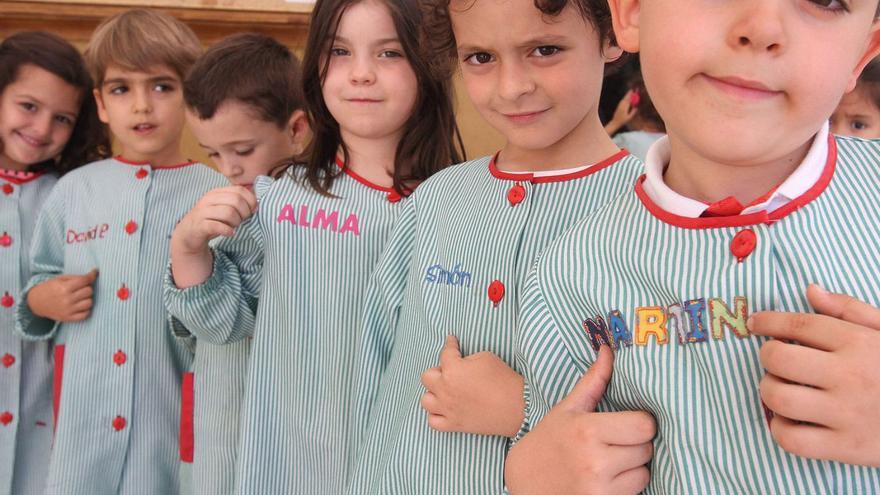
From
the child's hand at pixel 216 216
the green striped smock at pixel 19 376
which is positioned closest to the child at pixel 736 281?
the child's hand at pixel 216 216

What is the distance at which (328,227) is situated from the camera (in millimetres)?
1464

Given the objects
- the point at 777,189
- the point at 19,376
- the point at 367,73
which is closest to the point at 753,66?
the point at 777,189

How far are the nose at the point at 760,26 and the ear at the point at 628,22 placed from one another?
0.16 m

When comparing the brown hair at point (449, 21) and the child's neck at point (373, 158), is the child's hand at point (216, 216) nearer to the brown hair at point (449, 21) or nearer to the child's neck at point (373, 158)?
the child's neck at point (373, 158)

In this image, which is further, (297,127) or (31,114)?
(31,114)

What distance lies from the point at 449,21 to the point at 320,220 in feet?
1.53

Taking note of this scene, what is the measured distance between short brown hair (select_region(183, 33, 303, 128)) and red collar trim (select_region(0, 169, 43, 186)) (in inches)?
27.8

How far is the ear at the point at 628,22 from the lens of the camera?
2.66 feet

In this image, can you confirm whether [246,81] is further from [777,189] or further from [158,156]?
[777,189]

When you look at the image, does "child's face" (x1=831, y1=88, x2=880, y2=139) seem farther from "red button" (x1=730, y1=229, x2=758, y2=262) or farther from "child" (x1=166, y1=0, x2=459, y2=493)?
"red button" (x1=730, y1=229, x2=758, y2=262)

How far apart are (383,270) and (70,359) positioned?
104 cm

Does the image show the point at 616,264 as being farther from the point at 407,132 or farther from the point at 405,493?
the point at 407,132

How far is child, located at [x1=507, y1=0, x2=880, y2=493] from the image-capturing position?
0.64 metres

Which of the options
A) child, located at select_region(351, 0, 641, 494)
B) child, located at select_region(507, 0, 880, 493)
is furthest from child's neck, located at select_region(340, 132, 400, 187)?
child, located at select_region(507, 0, 880, 493)
